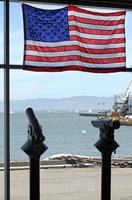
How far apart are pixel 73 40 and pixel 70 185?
4.44 metres

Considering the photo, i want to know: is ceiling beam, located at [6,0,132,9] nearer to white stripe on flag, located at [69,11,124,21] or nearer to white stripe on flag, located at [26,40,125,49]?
white stripe on flag, located at [69,11,124,21]

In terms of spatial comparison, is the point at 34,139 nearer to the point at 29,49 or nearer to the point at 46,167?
the point at 29,49

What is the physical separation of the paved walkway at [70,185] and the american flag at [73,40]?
7.16 feet

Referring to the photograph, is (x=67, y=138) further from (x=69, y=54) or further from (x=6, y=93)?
(x=6, y=93)

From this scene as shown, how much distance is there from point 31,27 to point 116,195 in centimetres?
313

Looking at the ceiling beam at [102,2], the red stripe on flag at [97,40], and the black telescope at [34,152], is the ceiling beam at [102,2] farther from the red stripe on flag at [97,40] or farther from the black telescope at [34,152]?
the black telescope at [34,152]

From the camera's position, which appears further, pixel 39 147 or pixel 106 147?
pixel 106 147

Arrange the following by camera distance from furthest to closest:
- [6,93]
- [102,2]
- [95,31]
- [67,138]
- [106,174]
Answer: [67,138]
[95,31]
[102,2]
[6,93]
[106,174]

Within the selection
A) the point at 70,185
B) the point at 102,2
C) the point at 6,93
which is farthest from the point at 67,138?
the point at 6,93

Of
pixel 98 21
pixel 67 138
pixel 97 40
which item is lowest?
pixel 67 138

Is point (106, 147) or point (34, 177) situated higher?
point (106, 147)

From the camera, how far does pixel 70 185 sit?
912 cm

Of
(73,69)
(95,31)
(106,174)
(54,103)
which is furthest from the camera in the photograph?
(54,103)

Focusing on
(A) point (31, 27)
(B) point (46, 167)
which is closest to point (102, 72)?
(A) point (31, 27)
